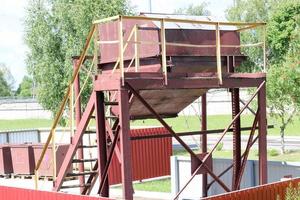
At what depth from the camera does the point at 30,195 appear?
13.6 m

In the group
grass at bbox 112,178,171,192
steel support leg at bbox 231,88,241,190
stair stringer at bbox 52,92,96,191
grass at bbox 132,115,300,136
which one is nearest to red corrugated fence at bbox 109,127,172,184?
grass at bbox 112,178,171,192

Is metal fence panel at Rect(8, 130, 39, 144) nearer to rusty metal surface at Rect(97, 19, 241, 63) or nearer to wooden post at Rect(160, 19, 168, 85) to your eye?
rusty metal surface at Rect(97, 19, 241, 63)

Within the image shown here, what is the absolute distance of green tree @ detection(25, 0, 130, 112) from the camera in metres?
33.1

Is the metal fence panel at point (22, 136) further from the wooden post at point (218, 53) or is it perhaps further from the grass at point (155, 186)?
the wooden post at point (218, 53)

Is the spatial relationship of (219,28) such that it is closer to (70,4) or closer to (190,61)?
(190,61)

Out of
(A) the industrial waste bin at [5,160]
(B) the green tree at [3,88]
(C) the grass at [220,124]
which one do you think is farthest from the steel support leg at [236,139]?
(B) the green tree at [3,88]

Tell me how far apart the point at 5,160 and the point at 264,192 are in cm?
1772

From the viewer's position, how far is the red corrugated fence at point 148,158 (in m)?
24.2

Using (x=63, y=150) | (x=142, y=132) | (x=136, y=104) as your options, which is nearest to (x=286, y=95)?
(x=142, y=132)

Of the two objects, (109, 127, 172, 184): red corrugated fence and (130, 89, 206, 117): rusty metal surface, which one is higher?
(130, 89, 206, 117): rusty metal surface

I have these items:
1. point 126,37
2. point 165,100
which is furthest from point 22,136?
point 126,37

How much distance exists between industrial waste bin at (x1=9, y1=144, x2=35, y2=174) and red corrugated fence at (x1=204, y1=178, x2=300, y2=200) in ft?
53.0

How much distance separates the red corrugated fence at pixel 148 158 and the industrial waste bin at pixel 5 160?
20.7ft

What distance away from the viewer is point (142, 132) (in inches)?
992
